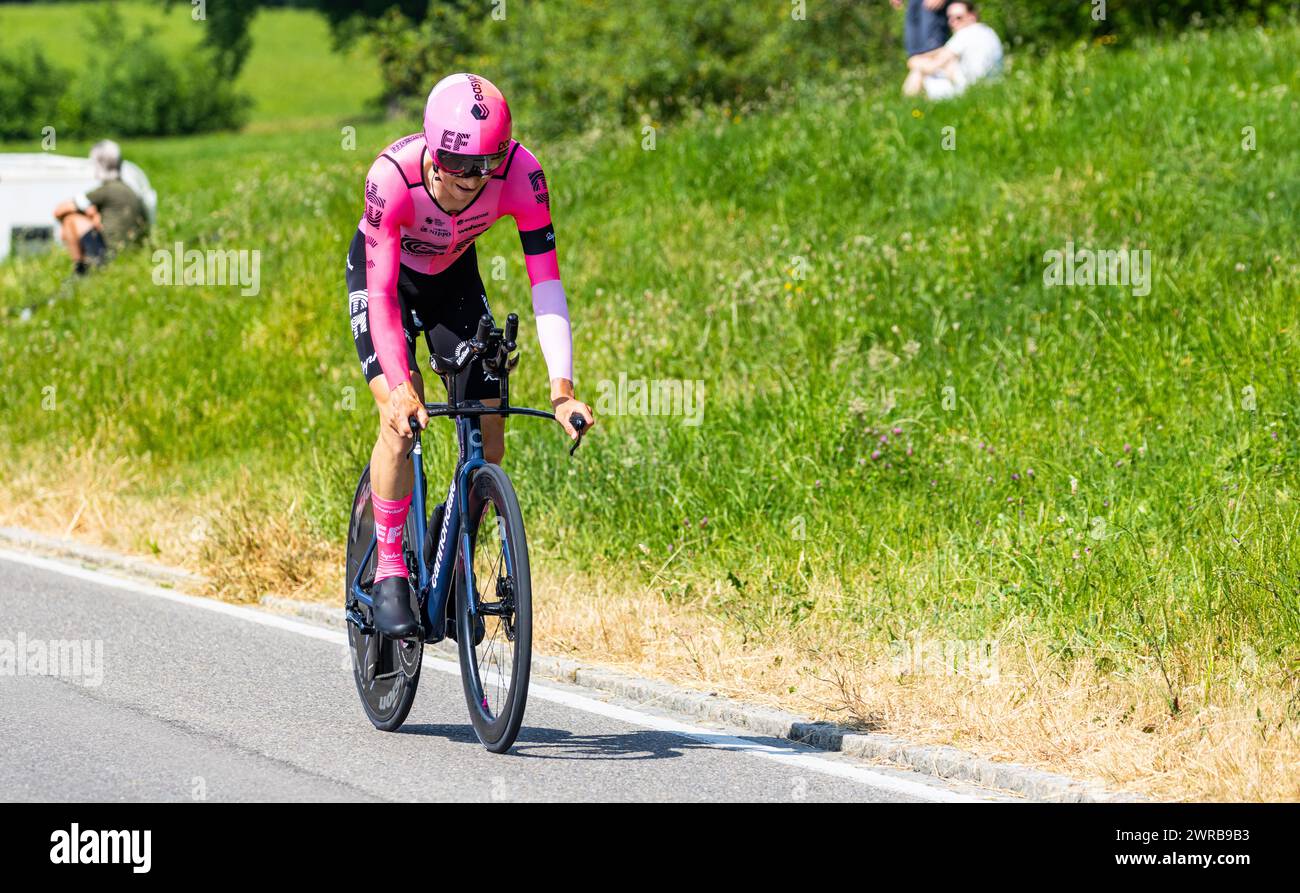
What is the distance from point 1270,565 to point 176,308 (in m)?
11.4

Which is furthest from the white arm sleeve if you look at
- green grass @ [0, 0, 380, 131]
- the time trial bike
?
green grass @ [0, 0, 380, 131]

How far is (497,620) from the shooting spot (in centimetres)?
646

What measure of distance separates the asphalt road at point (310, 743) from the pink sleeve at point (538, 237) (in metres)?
1.47

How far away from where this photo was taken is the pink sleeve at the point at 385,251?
20.5 ft

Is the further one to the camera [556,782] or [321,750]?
[321,750]

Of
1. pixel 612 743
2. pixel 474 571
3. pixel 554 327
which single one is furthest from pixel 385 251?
pixel 612 743

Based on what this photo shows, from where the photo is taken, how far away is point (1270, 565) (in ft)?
25.0

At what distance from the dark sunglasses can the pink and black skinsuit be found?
276 mm

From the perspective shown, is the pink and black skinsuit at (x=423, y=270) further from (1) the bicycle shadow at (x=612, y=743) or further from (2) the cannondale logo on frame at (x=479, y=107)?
(1) the bicycle shadow at (x=612, y=743)

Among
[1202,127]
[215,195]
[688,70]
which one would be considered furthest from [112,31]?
[1202,127]

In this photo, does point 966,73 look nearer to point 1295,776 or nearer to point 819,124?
point 819,124

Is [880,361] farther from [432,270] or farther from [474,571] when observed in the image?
[474,571]

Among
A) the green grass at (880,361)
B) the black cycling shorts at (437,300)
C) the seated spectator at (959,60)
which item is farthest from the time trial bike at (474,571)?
the seated spectator at (959,60)

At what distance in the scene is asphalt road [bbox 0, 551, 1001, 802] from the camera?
587 cm
